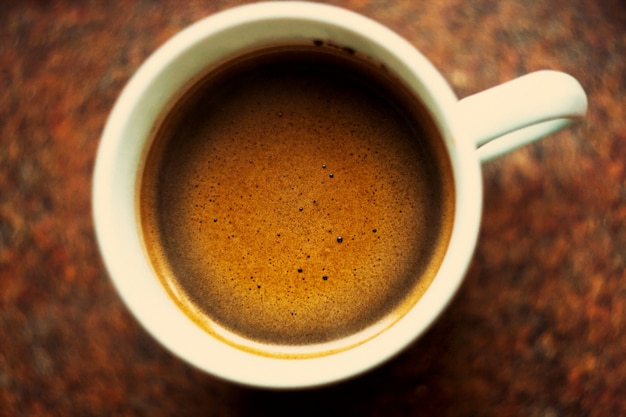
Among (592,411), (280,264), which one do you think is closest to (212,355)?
(280,264)

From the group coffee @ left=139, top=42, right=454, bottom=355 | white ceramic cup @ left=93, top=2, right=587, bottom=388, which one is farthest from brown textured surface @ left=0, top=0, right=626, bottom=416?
white ceramic cup @ left=93, top=2, right=587, bottom=388

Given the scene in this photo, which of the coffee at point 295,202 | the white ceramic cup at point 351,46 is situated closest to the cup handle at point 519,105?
the white ceramic cup at point 351,46

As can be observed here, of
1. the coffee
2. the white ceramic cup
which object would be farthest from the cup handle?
the coffee

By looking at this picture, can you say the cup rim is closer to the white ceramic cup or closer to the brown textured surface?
the white ceramic cup

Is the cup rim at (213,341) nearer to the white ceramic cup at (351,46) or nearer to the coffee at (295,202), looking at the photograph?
the white ceramic cup at (351,46)

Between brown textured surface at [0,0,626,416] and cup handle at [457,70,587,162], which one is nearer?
cup handle at [457,70,587,162]

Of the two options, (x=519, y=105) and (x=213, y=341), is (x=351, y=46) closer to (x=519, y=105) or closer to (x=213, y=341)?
(x=519, y=105)

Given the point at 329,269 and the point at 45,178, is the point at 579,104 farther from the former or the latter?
the point at 45,178
